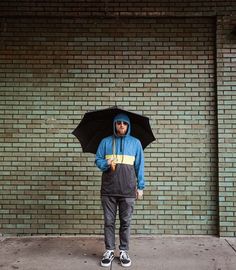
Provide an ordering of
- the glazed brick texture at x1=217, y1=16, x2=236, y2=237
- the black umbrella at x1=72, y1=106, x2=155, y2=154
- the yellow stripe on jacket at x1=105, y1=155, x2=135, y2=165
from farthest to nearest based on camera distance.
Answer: the glazed brick texture at x1=217, y1=16, x2=236, y2=237 < the black umbrella at x1=72, y1=106, x2=155, y2=154 < the yellow stripe on jacket at x1=105, y1=155, x2=135, y2=165

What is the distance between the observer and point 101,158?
4199 millimetres

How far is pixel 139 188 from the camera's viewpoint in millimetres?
4199

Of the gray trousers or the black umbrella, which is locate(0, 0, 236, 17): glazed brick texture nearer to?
the black umbrella

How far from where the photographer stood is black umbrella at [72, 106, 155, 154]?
427 cm

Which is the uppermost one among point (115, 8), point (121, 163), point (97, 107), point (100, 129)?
point (115, 8)

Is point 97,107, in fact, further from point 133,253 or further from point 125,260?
point 125,260

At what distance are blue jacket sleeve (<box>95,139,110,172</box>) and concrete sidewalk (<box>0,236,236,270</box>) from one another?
3.81ft

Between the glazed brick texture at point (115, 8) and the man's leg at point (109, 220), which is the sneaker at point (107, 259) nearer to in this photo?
the man's leg at point (109, 220)

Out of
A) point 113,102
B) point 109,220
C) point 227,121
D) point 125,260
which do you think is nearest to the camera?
point 125,260

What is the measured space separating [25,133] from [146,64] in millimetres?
2177

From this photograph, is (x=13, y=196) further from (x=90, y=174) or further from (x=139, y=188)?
(x=139, y=188)

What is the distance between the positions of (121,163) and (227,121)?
6.71 feet

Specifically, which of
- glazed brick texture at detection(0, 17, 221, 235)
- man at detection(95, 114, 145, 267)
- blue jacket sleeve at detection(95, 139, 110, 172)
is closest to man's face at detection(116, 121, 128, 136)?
man at detection(95, 114, 145, 267)

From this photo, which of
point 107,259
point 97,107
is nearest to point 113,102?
point 97,107
